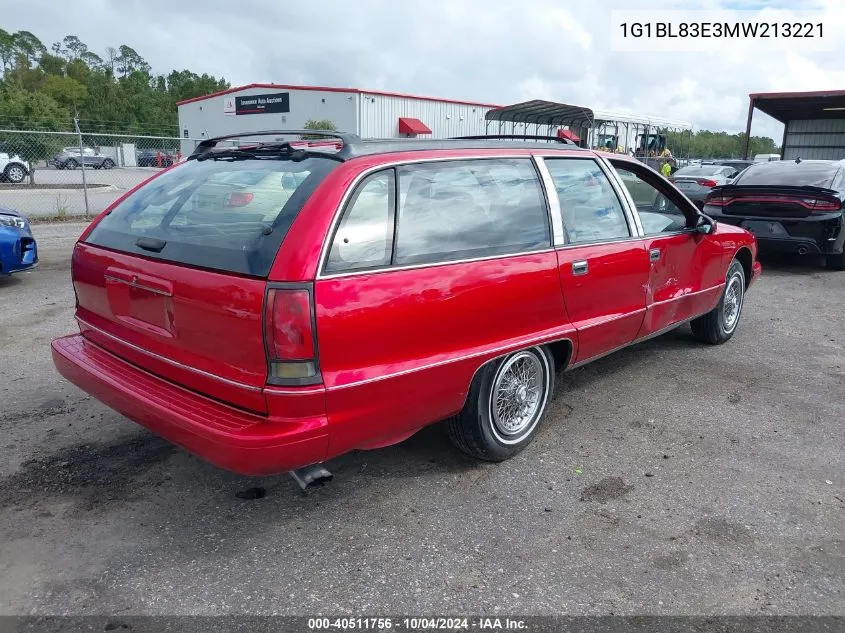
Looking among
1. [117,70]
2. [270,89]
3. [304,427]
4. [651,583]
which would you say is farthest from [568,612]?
[117,70]

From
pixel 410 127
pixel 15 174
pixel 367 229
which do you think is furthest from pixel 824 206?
pixel 410 127

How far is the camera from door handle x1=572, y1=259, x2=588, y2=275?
3.64 meters

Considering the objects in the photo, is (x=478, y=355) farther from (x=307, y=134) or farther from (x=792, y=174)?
(x=792, y=174)

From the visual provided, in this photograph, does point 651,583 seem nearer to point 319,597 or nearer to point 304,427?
point 319,597

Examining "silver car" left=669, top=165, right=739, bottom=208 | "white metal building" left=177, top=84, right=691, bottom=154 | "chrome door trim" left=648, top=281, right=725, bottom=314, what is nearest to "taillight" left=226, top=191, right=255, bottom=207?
"chrome door trim" left=648, top=281, right=725, bottom=314

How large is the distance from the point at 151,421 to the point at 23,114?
32.9m

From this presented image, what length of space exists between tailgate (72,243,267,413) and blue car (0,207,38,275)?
4472 mm

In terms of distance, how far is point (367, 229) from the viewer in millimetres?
2797

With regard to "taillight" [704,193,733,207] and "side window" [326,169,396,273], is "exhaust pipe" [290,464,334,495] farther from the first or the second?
"taillight" [704,193,733,207]

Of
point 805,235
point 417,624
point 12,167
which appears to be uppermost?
point 12,167

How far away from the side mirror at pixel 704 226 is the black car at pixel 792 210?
477 centimetres

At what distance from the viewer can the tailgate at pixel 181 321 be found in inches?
102

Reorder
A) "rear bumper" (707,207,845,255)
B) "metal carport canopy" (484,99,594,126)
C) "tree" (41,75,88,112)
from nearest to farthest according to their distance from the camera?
Answer: "rear bumper" (707,207,845,255)
"metal carport canopy" (484,99,594,126)
"tree" (41,75,88,112)

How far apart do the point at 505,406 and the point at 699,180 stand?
14300 mm
